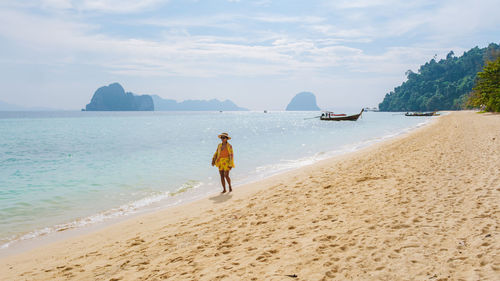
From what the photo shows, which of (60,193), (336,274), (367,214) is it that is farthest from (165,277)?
(60,193)

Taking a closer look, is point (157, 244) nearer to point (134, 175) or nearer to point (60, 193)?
point (60, 193)

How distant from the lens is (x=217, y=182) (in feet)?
44.0

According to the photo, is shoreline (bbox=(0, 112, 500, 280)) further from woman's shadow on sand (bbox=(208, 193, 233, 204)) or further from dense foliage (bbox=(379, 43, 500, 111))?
dense foliage (bbox=(379, 43, 500, 111))

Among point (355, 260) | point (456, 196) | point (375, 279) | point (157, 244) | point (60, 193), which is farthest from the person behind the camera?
point (60, 193)

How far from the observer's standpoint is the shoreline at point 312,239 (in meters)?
4.14

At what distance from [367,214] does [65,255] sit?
6364 millimetres

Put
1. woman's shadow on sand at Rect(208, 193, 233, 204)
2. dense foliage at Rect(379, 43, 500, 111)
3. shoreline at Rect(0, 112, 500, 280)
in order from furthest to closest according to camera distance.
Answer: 1. dense foliage at Rect(379, 43, 500, 111)
2. woman's shadow on sand at Rect(208, 193, 233, 204)
3. shoreline at Rect(0, 112, 500, 280)

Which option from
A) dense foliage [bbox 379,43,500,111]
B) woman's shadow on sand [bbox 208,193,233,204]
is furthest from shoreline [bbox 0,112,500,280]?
dense foliage [bbox 379,43,500,111]

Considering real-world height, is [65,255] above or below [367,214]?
below

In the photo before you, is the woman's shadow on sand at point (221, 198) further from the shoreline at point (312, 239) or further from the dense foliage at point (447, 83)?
the dense foliage at point (447, 83)

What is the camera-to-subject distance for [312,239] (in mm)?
5145

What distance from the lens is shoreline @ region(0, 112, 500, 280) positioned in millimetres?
4141

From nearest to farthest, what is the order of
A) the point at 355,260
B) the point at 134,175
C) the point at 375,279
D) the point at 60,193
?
the point at 375,279
the point at 355,260
the point at 60,193
the point at 134,175

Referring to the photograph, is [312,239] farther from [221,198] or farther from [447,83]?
[447,83]
